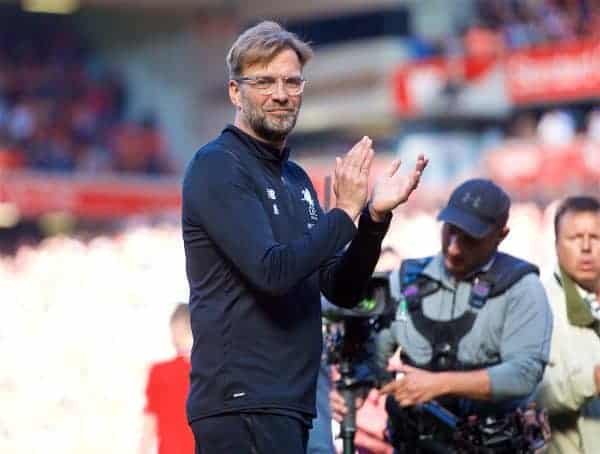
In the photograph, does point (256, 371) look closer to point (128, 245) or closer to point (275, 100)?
point (275, 100)

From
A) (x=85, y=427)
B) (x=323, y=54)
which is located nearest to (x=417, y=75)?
(x=323, y=54)

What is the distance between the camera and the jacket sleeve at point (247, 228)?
3.73 m

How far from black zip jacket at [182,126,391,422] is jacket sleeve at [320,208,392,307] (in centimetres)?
20

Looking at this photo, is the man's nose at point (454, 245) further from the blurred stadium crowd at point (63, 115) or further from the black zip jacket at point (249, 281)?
the blurred stadium crowd at point (63, 115)

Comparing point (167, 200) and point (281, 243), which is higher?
point (281, 243)

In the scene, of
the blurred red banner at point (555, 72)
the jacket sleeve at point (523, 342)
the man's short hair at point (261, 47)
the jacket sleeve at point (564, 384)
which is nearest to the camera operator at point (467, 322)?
the jacket sleeve at point (523, 342)

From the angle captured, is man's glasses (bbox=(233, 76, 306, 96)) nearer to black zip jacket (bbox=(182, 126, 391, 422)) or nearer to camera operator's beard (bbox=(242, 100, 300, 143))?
camera operator's beard (bbox=(242, 100, 300, 143))

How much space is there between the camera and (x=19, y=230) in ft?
77.4

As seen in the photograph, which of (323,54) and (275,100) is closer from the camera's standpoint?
(275,100)

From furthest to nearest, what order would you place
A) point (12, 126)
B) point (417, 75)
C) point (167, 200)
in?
point (417, 75), point (12, 126), point (167, 200)

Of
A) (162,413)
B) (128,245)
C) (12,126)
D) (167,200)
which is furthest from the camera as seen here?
(12,126)

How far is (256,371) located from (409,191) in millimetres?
630

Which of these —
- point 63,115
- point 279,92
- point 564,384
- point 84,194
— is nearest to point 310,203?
point 279,92

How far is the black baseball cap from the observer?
5227 mm
